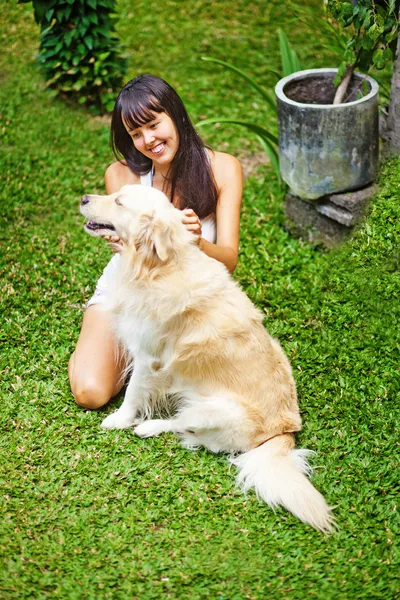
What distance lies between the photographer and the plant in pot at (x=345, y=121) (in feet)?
12.9

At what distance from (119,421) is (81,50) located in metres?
3.72

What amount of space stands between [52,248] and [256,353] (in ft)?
7.19

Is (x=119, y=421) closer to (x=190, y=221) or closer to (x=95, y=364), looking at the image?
(x=95, y=364)

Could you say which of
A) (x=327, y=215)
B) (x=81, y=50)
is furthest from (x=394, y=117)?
(x=81, y=50)

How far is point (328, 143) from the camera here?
13.5 ft

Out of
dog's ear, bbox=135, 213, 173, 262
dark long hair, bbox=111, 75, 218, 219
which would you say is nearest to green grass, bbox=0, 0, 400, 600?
dark long hair, bbox=111, 75, 218, 219

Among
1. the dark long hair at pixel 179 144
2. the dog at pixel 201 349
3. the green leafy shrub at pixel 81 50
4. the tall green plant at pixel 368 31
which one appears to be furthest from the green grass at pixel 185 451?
the dark long hair at pixel 179 144

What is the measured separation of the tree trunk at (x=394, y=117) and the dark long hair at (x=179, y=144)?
1427 millimetres

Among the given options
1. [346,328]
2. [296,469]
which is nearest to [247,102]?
[346,328]

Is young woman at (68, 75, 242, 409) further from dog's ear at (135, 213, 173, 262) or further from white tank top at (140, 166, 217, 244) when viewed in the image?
dog's ear at (135, 213, 173, 262)

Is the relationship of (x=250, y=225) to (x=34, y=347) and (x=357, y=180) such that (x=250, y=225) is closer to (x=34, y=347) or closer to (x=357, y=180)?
(x=357, y=180)

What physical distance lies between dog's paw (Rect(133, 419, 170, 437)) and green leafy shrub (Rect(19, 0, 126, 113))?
11.7 ft

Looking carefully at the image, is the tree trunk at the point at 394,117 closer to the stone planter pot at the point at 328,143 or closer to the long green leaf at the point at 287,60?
the stone planter pot at the point at 328,143

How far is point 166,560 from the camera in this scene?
266cm
